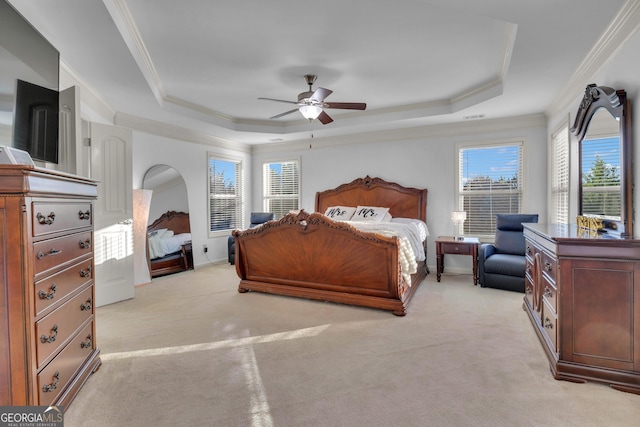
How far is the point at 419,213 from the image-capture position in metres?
5.39

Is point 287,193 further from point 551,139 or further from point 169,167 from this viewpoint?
point 551,139

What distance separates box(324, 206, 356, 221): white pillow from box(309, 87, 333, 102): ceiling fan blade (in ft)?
7.98

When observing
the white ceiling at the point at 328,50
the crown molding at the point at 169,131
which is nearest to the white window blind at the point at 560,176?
the white ceiling at the point at 328,50

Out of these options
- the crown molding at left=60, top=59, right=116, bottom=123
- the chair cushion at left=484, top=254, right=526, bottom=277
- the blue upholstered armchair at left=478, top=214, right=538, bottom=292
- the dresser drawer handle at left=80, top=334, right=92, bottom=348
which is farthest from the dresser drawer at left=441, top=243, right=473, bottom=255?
the crown molding at left=60, top=59, right=116, bottom=123

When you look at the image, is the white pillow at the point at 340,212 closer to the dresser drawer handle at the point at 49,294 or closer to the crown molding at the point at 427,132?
the crown molding at the point at 427,132

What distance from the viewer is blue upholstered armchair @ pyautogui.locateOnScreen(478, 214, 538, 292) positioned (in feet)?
13.1

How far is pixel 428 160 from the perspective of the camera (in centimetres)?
543

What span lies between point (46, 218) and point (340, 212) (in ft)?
14.5

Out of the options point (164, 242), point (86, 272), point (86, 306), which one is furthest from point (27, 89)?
point (164, 242)

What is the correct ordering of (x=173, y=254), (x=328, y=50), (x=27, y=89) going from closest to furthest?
(x=27, y=89) < (x=328, y=50) < (x=173, y=254)

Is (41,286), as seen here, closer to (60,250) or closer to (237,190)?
(60,250)

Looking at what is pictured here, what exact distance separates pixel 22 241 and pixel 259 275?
9.31ft

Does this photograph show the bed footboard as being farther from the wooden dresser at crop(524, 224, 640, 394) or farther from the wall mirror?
the wall mirror

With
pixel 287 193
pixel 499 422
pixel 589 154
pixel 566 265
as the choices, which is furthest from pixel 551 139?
pixel 287 193
